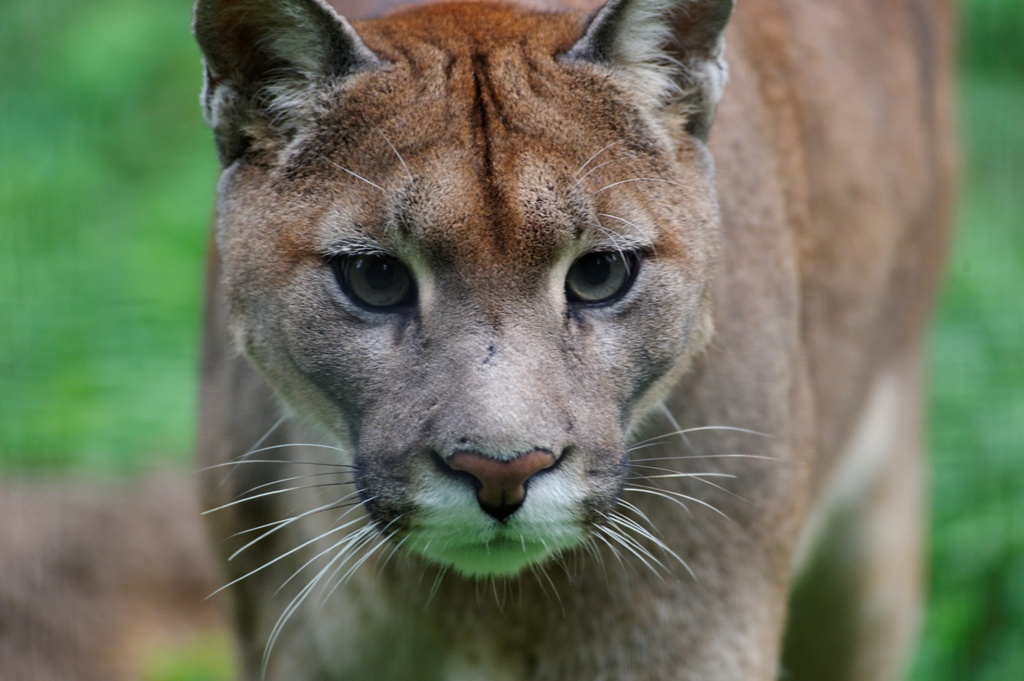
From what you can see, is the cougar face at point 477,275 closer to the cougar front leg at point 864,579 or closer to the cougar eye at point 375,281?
the cougar eye at point 375,281

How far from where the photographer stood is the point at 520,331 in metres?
2.91

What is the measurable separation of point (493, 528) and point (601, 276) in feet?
1.93

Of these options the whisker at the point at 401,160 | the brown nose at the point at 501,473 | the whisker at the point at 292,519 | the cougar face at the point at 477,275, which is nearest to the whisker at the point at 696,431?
the cougar face at the point at 477,275

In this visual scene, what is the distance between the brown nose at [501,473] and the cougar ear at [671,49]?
98 centimetres

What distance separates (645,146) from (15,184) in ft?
19.7

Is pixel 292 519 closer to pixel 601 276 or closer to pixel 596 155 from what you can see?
pixel 601 276

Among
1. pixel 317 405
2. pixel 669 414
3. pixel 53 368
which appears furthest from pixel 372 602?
pixel 53 368

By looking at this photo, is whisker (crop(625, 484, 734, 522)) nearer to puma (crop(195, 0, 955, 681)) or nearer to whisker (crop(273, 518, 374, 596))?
puma (crop(195, 0, 955, 681))

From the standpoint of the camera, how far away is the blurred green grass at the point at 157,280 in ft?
18.9

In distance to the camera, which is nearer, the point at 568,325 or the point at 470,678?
the point at 568,325

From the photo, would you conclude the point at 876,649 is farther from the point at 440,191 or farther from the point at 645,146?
the point at 440,191

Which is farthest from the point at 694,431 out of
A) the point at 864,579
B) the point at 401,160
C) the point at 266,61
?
the point at 864,579

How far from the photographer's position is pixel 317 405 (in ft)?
10.6

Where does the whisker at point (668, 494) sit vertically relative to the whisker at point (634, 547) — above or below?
above
